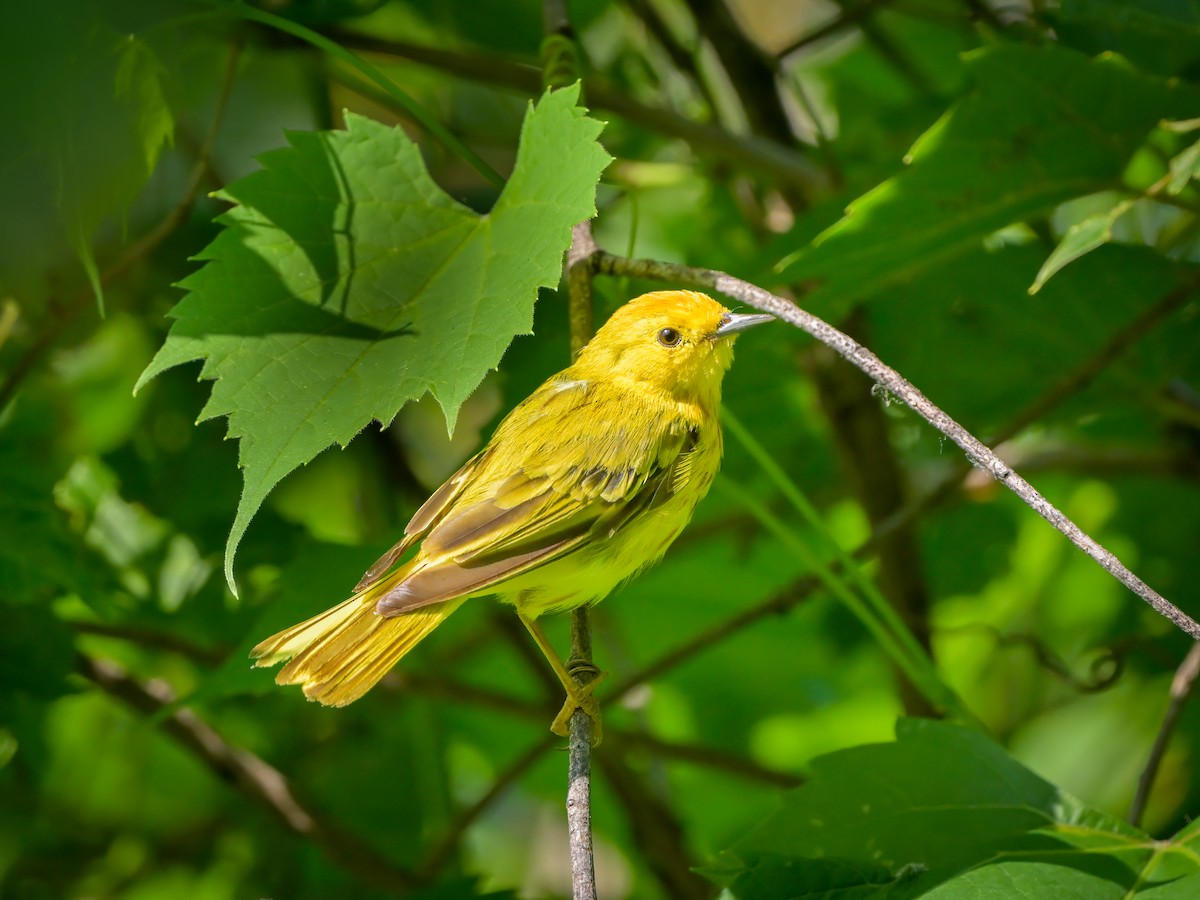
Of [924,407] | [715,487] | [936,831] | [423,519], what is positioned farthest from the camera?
[715,487]

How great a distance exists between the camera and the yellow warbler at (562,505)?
1.93m

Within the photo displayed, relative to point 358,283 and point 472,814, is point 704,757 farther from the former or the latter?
point 358,283

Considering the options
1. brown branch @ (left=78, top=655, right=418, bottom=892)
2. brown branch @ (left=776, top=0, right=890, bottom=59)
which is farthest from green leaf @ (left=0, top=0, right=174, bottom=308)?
brown branch @ (left=776, top=0, right=890, bottom=59)

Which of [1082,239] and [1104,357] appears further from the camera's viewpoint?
[1104,357]

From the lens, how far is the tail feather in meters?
1.89

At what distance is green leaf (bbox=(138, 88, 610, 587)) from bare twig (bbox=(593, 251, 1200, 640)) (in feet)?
0.69

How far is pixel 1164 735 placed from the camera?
2139mm

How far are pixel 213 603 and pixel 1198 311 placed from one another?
7.45 ft

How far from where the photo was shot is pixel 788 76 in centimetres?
314

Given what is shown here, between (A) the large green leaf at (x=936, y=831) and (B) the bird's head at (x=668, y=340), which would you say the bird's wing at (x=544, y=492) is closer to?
(B) the bird's head at (x=668, y=340)

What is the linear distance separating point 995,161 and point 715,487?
1.08 meters

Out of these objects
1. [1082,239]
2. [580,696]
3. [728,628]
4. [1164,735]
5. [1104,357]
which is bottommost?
[1164,735]

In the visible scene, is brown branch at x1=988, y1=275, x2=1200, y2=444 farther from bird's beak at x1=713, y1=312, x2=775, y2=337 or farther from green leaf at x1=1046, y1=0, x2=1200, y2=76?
bird's beak at x1=713, y1=312, x2=775, y2=337

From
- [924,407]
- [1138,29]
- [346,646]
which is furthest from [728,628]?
[1138,29]
